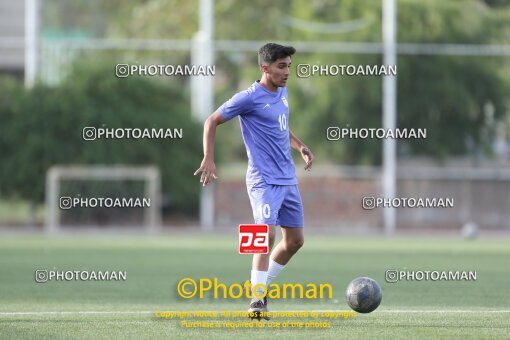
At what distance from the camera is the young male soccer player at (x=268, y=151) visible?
31.0 feet

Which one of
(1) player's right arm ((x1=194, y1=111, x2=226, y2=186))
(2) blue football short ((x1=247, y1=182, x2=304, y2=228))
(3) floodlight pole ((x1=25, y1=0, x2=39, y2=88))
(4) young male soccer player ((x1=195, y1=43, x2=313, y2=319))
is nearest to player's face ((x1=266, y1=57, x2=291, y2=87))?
(4) young male soccer player ((x1=195, y1=43, x2=313, y2=319))

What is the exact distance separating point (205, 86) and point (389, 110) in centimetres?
485

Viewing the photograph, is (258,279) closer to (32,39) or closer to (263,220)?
(263,220)

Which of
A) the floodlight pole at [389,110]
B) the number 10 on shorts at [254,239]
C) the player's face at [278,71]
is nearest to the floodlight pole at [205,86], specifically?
the floodlight pole at [389,110]

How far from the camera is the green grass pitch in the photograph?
9.05 m

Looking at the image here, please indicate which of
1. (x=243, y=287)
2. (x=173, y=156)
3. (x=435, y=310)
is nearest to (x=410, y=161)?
(x=173, y=156)

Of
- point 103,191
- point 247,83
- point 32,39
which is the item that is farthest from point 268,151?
point 247,83

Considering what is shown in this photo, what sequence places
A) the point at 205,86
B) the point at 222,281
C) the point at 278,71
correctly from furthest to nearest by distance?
the point at 205,86 → the point at 222,281 → the point at 278,71

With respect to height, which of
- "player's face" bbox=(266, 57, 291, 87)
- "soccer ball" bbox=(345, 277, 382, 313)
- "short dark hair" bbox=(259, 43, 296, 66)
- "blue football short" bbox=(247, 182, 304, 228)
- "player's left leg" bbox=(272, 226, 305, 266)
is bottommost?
"soccer ball" bbox=(345, 277, 382, 313)

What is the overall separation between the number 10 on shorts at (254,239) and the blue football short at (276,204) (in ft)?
0.32

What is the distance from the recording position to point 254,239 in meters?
9.34

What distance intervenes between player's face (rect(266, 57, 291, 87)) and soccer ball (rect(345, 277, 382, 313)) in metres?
1.86

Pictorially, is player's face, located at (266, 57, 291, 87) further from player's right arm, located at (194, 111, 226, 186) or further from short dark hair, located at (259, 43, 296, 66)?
player's right arm, located at (194, 111, 226, 186)

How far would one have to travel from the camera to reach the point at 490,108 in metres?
32.3
